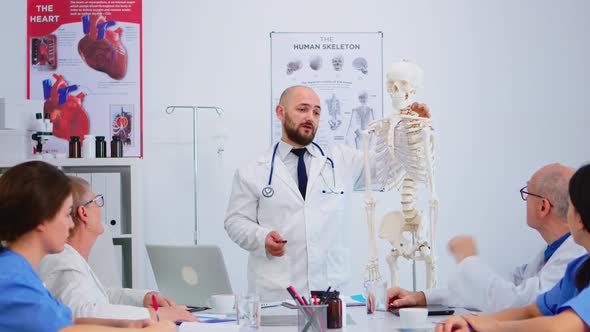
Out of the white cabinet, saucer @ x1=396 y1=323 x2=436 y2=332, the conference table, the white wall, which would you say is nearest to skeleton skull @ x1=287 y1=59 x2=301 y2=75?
the white wall

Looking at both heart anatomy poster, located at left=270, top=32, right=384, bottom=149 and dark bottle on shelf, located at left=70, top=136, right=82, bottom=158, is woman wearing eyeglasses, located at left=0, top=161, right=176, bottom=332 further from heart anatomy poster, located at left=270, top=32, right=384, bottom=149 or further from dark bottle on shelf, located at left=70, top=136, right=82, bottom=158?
heart anatomy poster, located at left=270, top=32, right=384, bottom=149

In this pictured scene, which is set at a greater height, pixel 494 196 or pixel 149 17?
pixel 149 17

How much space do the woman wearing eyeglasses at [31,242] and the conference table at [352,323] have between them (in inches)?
15.3

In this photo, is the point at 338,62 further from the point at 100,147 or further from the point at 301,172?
the point at 100,147

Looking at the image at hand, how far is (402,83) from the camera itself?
3316 millimetres

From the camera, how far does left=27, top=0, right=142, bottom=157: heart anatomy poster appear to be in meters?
4.52

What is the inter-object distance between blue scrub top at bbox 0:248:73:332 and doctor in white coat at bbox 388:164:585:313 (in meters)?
1.20

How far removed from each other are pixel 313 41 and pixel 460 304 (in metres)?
2.46

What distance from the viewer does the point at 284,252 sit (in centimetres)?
356

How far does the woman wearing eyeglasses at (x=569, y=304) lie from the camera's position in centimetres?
171

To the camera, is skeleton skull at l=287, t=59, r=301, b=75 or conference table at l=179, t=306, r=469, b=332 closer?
conference table at l=179, t=306, r=469, b=332

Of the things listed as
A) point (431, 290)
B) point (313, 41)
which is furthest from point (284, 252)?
point (313, 41)

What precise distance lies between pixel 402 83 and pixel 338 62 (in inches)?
52.6

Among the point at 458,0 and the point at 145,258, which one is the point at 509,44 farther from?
the point at 145,258
